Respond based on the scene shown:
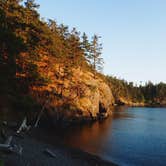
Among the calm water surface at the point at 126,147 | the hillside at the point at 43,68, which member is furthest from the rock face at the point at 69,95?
the calm water surface at the point at 126,147

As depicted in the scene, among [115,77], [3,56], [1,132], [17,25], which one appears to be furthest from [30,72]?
[115,77]

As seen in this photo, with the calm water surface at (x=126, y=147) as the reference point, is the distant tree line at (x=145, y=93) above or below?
above

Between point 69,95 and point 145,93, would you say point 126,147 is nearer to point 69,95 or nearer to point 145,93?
point 69,95

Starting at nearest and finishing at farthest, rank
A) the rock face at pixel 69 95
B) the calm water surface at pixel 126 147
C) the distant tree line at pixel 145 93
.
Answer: the calm water surface at pixel 126 147 → the rock face at pixel 69 95 → the distant tree line at pixel 145 93

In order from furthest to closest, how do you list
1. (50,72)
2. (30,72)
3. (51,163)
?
(50,72)
(30,72)
(51,163)

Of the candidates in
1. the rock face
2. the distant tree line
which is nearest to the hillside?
the rock face

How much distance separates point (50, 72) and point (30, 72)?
1494 centimetres

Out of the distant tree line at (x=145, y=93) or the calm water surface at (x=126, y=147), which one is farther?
the distant tree line at (x=145, y=93)

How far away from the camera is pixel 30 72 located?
3497 cm

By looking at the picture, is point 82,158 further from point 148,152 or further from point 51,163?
point 148,152

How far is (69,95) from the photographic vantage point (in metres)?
52.5

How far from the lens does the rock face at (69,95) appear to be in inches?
1813

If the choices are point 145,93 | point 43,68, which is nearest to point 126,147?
point 43,68

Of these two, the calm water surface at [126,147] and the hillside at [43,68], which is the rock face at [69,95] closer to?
the hillside at [43,68]
